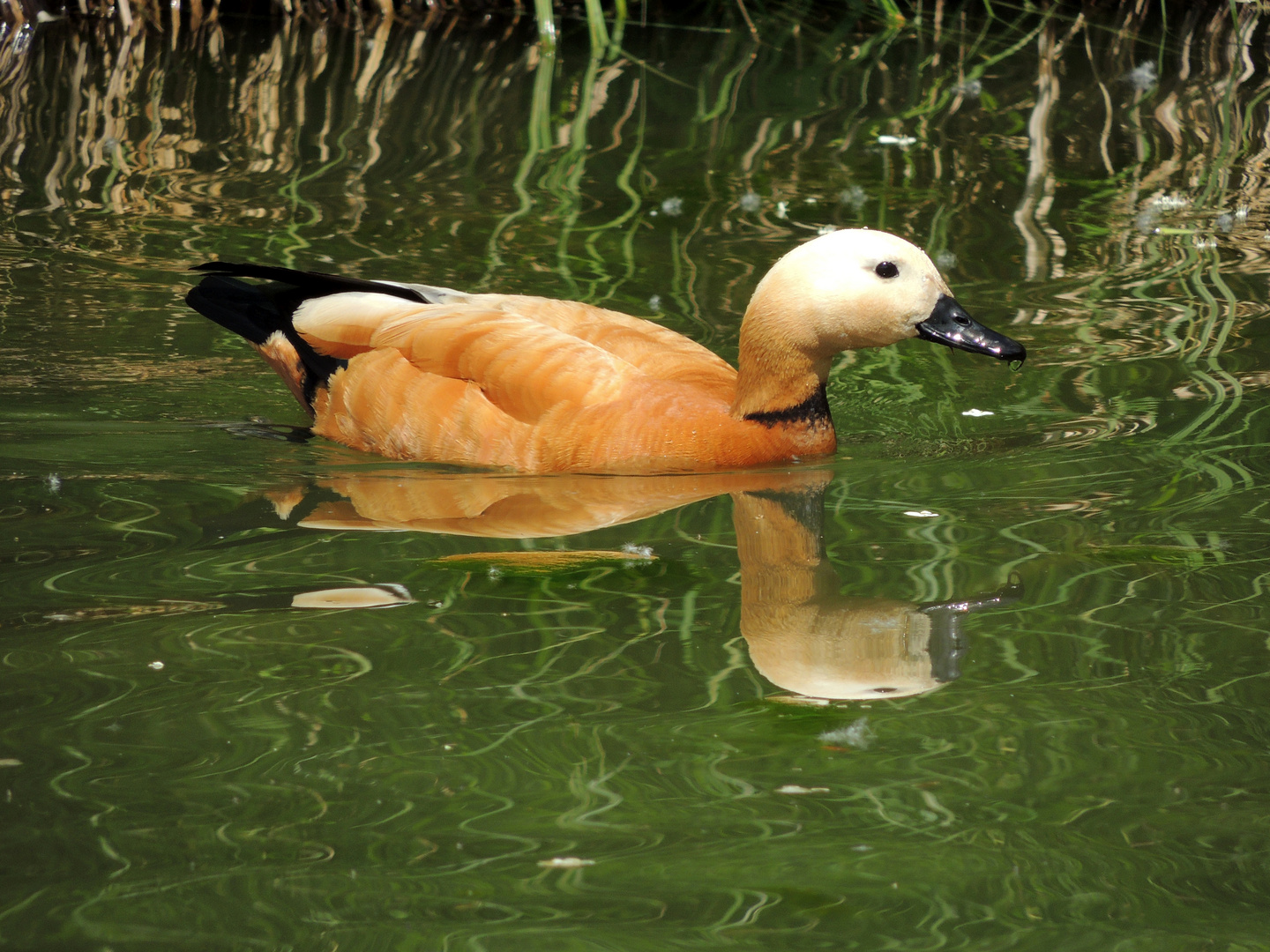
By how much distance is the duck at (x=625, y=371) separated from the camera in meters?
4.80

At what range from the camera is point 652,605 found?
3598 millimetres

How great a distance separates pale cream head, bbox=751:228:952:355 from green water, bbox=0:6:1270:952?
0.47m

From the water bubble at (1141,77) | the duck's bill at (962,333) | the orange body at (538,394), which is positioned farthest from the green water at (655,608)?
the water bubble at (1141,77)

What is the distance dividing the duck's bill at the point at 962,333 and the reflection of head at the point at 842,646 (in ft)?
4.59

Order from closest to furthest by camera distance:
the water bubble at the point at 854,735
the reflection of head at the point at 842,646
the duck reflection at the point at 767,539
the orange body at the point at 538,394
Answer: the water bubble at the point at 854,735, the reflection of head at the point at 842,646, the duck reflection at the point at 767,539, the orange body at the point at 538,394

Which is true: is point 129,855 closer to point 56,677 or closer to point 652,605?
point 56,677

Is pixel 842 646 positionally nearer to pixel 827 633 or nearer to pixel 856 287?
pixel 827 633

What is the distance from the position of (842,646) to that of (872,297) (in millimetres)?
1723

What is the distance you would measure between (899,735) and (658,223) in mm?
5078

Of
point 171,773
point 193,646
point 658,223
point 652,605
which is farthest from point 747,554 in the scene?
point 658,223

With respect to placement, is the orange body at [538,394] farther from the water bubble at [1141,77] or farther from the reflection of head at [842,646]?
the water bubble at [1141,77]

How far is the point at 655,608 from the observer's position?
358 cm

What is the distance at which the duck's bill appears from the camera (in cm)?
473

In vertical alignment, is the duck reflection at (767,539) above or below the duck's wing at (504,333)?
below
